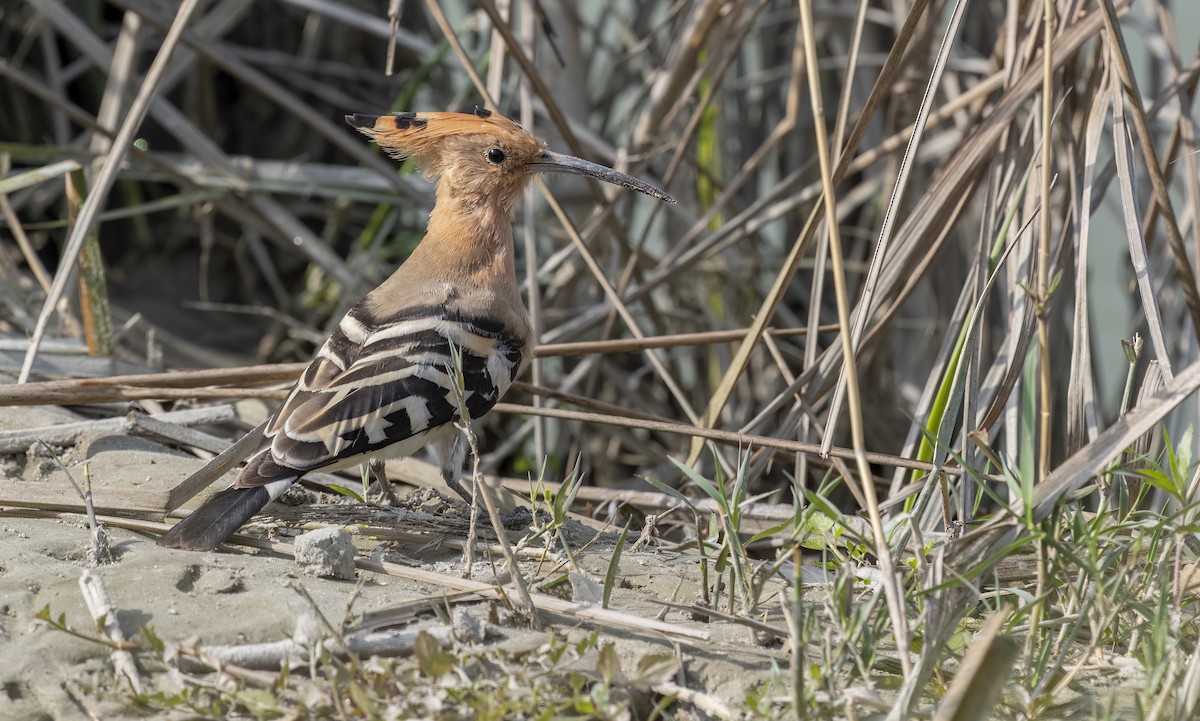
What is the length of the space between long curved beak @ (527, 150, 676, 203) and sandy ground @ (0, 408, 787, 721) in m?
1.02

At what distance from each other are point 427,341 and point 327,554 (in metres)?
0.78

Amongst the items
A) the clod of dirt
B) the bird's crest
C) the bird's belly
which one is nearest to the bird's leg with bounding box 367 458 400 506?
the bird's belly

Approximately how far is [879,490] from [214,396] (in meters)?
1.78

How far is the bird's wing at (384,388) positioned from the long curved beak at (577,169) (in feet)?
1.58

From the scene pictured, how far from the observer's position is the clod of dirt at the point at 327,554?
84.0 inches

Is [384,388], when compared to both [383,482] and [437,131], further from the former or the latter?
[437,131]

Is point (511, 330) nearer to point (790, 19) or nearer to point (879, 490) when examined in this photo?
point (879, 490)

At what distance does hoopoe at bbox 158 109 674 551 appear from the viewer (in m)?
2.47

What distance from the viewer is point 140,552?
86.4 inches

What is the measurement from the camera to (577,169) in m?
3.22

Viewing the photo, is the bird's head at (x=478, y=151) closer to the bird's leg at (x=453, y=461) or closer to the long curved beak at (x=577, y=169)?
the long curved beak at (x=577, y=169)

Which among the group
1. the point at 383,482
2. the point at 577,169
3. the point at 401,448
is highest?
the point at 577,169

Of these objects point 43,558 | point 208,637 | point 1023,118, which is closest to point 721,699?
point 208,637

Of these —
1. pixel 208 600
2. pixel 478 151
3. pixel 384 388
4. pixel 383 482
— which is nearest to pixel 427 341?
pixel 384 388
